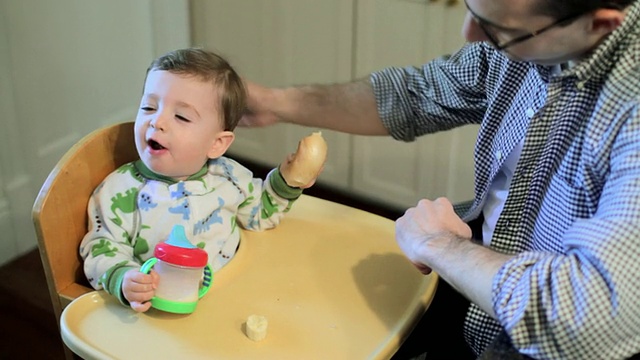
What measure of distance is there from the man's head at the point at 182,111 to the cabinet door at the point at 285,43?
1069 mm

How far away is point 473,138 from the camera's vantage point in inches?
83.8

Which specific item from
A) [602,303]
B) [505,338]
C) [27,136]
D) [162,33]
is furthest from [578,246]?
[162,33]

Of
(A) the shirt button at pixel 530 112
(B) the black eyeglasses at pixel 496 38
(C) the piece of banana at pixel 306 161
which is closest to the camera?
(B) the black eyeglasses at pixel 496 38

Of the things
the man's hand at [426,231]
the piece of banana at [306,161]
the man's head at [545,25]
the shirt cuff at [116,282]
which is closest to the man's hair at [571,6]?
the man's head at [545,25]

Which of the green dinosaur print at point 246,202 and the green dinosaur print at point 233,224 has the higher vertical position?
the green dinosaur print at point 246,202

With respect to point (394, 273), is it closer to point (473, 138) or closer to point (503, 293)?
point (503, 293)

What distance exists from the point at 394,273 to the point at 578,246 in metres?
0.38

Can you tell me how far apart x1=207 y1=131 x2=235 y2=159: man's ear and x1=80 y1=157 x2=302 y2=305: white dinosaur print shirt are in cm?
3

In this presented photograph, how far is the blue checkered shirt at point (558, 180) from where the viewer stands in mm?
862

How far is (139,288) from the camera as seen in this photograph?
1044 millimetres

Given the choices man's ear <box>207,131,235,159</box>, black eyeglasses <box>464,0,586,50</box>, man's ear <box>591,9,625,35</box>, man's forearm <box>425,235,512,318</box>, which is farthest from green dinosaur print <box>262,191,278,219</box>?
man's ear <box>591,9,625,35</box>

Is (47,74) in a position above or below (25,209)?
above

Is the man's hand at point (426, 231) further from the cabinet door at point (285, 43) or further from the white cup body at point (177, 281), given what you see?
the cabinet door at point (285, 43)

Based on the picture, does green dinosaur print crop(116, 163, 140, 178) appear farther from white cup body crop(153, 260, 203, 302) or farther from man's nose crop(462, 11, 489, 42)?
man's nose crop(462, 11, 489, 42)
